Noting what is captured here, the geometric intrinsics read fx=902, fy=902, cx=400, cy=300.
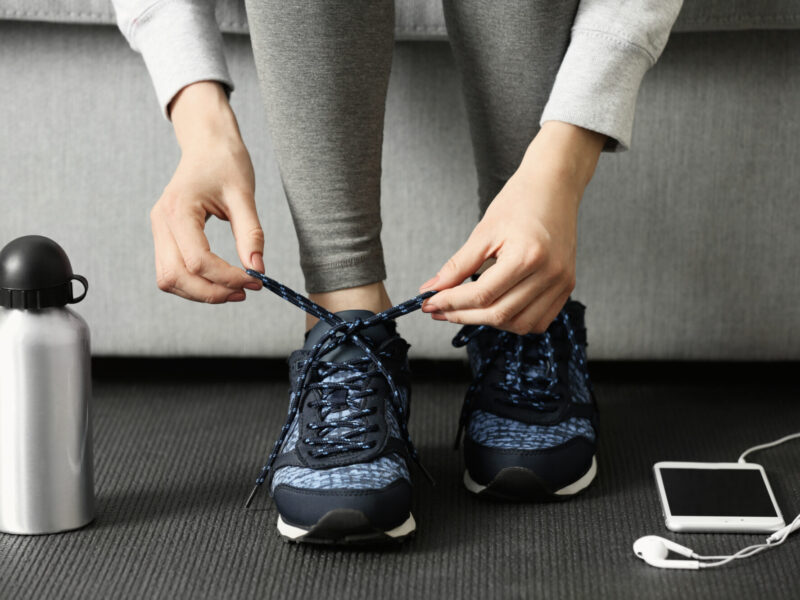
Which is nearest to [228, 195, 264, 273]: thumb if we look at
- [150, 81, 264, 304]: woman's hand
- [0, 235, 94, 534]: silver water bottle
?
[150, 81, 264, 304]: woman's hand

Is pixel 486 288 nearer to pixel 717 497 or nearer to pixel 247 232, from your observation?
pixel 247 232

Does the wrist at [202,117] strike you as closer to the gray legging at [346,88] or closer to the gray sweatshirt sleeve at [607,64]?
the gray legging at [346,88]

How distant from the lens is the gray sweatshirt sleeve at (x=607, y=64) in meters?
0.75

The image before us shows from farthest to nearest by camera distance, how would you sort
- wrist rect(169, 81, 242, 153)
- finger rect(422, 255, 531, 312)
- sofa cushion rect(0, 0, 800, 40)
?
sofa cushion rect(0, 0, 800, 40) < wrist rect(169, 81, 242, 153) < finger rect(422, 255, 531, 312)

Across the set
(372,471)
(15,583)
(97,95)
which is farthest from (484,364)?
(97,95)

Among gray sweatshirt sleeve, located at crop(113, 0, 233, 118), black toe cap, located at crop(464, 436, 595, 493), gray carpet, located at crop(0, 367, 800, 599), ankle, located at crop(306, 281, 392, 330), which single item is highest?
gray sweatshirt sleeve, located at crop(113, 0, 233, 118)

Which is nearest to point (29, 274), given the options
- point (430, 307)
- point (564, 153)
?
point (430, 307)

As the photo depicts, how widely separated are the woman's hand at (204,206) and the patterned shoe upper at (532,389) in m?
0.25

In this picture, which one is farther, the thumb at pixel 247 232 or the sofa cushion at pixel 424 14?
the sofa cushion at pixel 424 14

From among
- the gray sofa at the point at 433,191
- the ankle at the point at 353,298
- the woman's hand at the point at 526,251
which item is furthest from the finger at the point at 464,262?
the gray sofa at the point at 433,191

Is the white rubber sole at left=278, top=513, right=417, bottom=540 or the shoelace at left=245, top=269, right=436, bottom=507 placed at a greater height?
the shoelace at left=245, top=269, right=436, bottom=507

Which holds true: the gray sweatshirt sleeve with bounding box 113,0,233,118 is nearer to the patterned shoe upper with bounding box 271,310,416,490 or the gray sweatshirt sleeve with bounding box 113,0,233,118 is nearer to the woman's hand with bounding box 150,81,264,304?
the woman's hand with bounding box 150,81,264,304

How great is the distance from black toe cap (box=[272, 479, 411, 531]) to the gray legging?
186mm

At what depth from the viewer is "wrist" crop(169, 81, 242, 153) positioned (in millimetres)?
771
